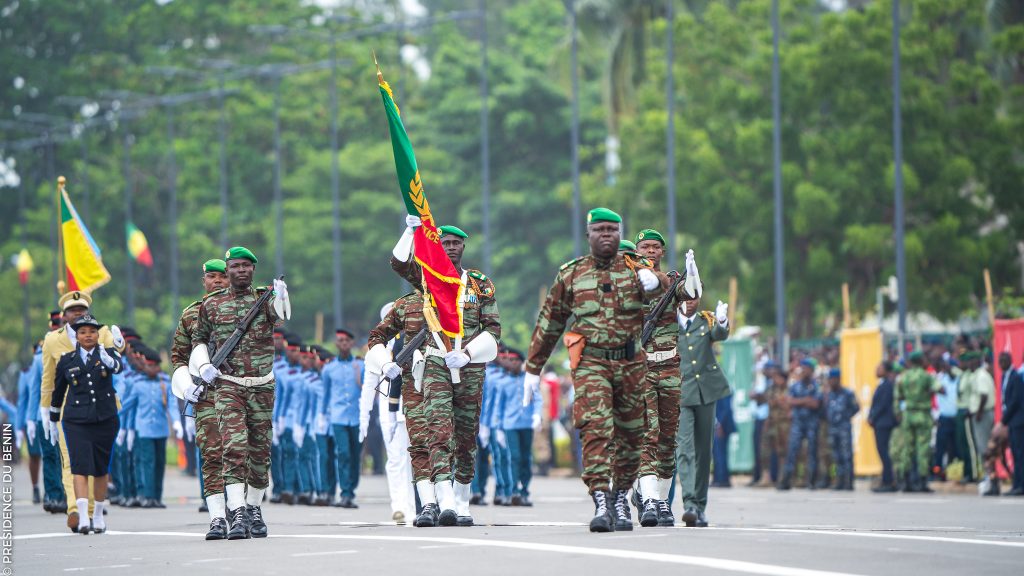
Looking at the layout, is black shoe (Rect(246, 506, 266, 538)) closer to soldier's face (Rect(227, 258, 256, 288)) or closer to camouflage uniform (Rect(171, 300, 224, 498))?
camouflage uniform (Rect(171, 300, 224, 498))

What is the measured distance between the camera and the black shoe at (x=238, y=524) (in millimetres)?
→ 14531

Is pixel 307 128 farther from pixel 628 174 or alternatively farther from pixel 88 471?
pixel 88 471

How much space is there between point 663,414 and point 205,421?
11.8 feet

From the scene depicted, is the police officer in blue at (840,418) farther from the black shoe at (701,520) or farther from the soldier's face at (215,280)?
the soldier's face at (215,280)

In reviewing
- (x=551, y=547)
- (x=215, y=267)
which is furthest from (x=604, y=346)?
(x=215, y=267)

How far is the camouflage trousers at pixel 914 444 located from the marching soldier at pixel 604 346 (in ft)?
38.7

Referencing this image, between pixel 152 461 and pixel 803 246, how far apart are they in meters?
25.5

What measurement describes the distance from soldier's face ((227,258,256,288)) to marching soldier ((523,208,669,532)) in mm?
2489

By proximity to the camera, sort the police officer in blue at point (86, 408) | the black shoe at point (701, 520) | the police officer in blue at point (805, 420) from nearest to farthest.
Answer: the black shoe at point (701, 520) < the police officer in blue at point (86, 408) < the police officer in blue at point (805, 420)

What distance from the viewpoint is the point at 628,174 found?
50.5m

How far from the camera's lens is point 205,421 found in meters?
15.0

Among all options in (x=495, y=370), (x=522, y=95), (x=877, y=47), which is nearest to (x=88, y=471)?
(x=495, y=370)

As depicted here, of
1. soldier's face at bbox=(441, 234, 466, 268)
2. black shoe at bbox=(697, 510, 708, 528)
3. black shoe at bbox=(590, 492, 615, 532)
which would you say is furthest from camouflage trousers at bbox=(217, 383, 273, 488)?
black shoe at bbox=(697, 510, 708, 528)

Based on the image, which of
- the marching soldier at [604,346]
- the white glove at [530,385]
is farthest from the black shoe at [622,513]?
the white glove at [530,385]
